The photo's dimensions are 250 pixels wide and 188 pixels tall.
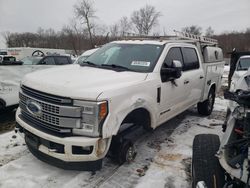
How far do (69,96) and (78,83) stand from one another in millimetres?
243

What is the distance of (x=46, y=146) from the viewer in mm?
3133

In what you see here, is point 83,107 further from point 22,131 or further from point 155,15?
point 155,15

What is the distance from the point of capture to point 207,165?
2.49 m

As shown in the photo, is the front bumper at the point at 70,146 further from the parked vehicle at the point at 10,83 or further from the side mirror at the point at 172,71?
the parked vehicle at the point at 10,83

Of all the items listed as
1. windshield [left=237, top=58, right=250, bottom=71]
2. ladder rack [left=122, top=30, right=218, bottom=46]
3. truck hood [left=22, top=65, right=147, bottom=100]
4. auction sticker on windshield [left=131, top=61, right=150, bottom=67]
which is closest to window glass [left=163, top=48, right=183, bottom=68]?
auction sticker on windshield [left=131, top=61, right=150, bottom=67]

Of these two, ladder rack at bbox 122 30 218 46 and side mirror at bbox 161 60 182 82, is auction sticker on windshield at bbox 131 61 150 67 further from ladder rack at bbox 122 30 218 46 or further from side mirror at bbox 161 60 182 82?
ladder rack at bbox 122 30 218 46

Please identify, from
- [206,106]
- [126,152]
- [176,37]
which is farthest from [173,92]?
[206,106]

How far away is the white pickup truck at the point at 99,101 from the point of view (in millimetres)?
2906

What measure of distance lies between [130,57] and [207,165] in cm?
242

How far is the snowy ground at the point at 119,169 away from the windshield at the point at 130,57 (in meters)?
1.52

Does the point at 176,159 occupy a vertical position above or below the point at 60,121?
below

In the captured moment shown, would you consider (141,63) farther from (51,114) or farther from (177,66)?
(51,114)

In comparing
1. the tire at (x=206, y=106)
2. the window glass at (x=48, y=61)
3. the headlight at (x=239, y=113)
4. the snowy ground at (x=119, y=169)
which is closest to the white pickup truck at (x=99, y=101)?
the snowy ground at (x=119, y=169)

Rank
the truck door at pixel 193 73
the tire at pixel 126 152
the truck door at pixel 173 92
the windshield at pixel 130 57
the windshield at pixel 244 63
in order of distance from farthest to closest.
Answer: the windshield at pixel 244 63
the truck door at pixel 193 73
the truck door at pixel 173 92
the windshield at pixel 130 57
the tire at pixel 126 152
